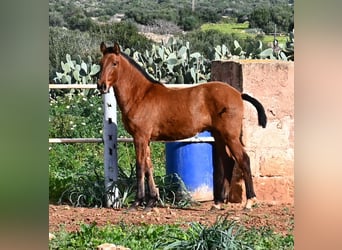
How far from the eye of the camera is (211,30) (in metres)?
5.73

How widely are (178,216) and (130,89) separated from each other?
102cm

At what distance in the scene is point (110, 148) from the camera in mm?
5785

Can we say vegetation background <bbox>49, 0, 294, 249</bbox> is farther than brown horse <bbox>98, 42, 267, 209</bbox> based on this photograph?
No

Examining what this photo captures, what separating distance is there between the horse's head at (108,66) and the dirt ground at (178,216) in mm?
924

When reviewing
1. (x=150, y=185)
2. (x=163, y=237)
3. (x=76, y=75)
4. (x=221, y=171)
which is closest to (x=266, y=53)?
(x=221, y=171)

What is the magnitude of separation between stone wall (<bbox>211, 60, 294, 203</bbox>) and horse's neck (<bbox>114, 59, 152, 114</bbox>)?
0.53m

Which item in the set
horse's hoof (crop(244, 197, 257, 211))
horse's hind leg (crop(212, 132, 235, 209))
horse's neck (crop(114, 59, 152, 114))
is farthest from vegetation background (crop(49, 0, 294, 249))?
horse's hind leg (crop(212, 132, 235, 209))

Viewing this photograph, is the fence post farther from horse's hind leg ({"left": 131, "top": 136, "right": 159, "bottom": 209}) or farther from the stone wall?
the stone wall

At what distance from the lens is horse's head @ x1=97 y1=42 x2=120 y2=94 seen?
5688 millimetres

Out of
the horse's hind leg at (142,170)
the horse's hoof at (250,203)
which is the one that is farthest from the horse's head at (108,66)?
the horse's hoof at (250,203)

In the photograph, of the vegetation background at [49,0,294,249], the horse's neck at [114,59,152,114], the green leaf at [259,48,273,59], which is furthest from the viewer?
the green leaf at [259,48,273,59]

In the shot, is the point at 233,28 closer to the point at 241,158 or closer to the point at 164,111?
the point at 164,111

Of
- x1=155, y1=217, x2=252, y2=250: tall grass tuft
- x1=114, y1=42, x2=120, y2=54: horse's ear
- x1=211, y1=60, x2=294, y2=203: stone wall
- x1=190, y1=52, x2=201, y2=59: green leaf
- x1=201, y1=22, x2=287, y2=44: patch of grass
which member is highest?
x1=201, y1=22, x2=287, y2=44: patch of grass
